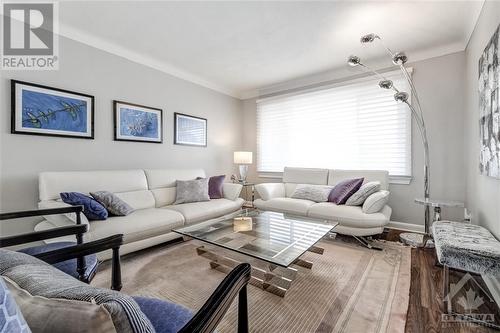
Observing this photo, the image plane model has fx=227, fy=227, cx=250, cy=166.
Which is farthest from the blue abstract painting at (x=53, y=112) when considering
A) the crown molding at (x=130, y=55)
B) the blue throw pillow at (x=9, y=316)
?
the blue throw pillow at (x=9, y=316)

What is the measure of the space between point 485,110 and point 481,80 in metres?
0.34

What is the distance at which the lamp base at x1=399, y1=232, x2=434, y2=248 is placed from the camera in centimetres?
256

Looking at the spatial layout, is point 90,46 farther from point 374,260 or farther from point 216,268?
point 374,260

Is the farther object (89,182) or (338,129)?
(338,129)

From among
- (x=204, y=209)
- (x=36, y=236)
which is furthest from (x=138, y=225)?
(x=36, y=236)

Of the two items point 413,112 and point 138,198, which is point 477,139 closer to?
point 413,112

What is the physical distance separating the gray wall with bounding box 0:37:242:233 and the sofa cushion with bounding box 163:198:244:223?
A: 1.01 metres

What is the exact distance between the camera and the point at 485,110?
1865mm

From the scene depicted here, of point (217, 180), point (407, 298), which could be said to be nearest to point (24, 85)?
point (217, 180)

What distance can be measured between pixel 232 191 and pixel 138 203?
4.37ft

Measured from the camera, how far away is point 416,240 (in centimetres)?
265

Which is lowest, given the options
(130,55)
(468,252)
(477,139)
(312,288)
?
(312,288)

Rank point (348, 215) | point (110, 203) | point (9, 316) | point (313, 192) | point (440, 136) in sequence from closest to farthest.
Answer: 1. point (9, 316)
2. point (110, 203)
3. point (348, 215)
4. point (440, 136)
5. point (313, 192)

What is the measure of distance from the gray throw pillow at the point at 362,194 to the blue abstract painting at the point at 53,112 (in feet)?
11.1
